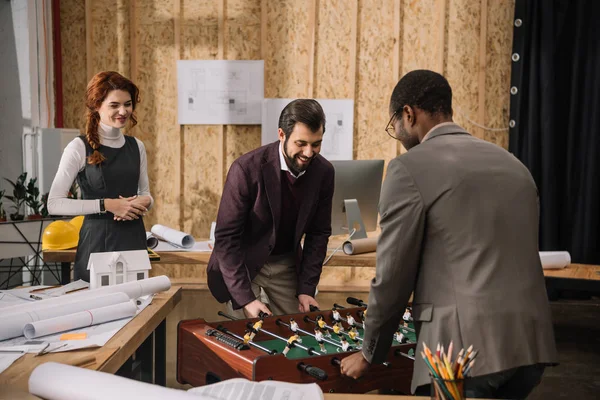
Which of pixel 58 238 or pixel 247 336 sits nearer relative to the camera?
pixel 247 336

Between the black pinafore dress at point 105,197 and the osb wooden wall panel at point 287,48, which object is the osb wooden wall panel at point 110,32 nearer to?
the osb wooden wall panel at point 287,48

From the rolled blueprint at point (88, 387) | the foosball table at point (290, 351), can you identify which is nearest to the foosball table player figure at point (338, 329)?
the foosball table at point (290, 351)

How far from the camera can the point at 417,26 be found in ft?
17.9

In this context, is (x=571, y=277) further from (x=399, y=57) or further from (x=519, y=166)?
(x=399, y=57)

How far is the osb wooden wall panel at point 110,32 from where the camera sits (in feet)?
18.0

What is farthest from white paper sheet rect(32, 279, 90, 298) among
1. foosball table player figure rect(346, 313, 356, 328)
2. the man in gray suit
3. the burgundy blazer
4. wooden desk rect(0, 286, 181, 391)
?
the man in gray suit

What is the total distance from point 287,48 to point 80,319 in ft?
12.9

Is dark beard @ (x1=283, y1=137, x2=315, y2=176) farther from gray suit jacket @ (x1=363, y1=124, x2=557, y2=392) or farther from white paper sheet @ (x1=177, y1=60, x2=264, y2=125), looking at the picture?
white paper sheet @ (x1=177, y1=60, x2=264, y2=125)

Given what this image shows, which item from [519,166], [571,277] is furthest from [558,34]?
[519,166]

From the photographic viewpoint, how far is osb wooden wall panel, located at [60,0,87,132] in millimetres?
5512

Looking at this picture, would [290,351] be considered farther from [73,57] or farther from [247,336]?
[73,57]

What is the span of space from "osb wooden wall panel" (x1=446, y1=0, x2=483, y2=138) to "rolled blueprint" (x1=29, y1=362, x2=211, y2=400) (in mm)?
4582

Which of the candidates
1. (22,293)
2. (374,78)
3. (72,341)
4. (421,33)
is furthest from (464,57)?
(72,341)

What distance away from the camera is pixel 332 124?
551 cm
